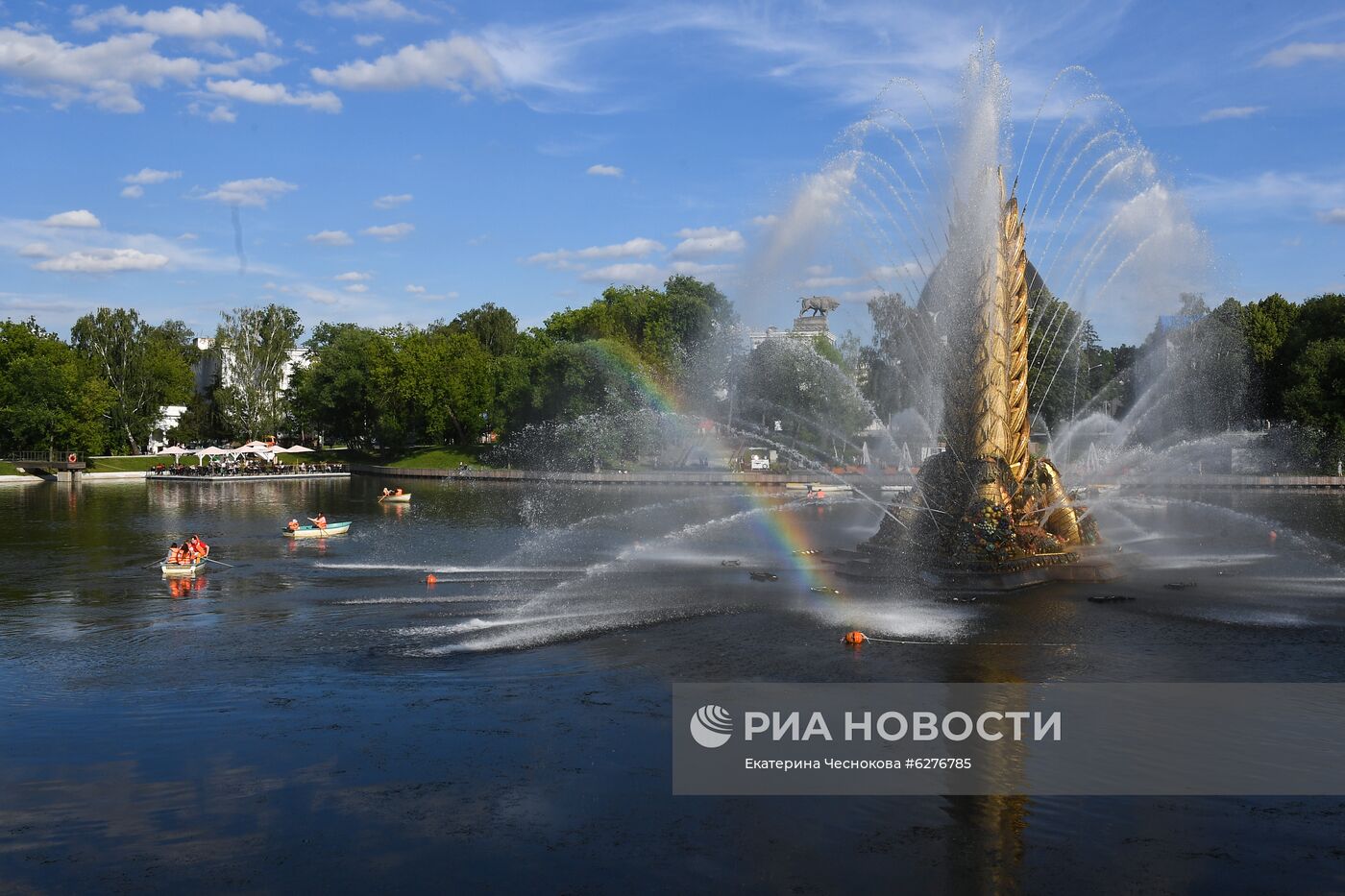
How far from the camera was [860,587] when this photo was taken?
35.8 m

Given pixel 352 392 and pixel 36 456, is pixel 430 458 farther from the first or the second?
pixel 36 456

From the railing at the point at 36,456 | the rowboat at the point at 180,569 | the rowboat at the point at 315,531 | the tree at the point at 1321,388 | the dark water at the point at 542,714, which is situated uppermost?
the tree at the point at 1321,388

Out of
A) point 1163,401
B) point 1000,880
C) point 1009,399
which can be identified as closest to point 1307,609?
point 1009,399

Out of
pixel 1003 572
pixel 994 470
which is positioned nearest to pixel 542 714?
pixel 1003 572

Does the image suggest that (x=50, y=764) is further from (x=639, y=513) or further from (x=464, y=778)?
(x=639, y=513)

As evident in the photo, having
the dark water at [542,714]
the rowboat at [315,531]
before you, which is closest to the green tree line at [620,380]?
the rowboat at [315,531]

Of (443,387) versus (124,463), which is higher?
(443,387)

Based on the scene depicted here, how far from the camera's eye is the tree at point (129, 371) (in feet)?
479

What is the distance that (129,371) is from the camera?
14725 cm

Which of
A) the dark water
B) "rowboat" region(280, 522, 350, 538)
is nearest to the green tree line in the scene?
"rowboat" region(280, 522, 350, 538)

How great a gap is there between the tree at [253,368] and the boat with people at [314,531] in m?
105

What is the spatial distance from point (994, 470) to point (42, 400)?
12074cm

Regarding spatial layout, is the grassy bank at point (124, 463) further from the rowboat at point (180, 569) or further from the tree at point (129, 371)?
the rowboat at point (180, 569)

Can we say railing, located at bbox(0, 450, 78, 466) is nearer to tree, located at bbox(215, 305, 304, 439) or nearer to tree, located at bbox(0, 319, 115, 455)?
tree, located at bbox(0, 319, 115, 455)
